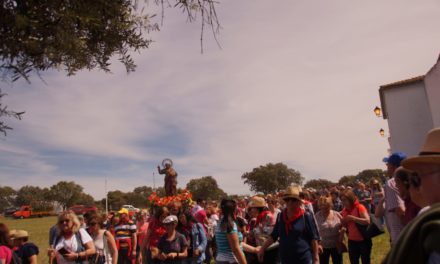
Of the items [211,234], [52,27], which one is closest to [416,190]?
[52,27]

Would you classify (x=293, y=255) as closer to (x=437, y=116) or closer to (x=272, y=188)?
(x=437, y=116)

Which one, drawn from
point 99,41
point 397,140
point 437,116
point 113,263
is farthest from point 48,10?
point 397,140

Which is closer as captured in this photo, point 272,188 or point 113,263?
point 113,263

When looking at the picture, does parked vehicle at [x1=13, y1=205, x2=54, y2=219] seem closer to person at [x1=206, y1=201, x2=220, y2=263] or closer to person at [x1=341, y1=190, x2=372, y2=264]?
person at [x1=206, y1=201, x2=220, y2=263]

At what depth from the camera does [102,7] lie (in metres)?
2.02

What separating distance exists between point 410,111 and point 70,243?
28129 mm

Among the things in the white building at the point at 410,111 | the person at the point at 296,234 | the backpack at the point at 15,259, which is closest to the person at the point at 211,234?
the person at the point at 296,234

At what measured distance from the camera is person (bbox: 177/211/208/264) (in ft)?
21.0

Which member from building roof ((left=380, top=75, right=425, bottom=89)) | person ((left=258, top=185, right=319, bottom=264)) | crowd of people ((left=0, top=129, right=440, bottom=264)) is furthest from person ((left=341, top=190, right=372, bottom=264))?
building roof ((left=380, top=75, right=425, bottom=89))

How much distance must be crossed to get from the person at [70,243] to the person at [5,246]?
24.0 inches

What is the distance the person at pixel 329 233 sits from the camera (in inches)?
266

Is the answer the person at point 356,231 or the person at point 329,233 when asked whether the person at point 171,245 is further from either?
the person at point 356,231

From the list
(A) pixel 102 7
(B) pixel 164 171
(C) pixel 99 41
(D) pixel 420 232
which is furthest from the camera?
(B) pixel 164 171

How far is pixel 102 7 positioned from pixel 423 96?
30.0m
